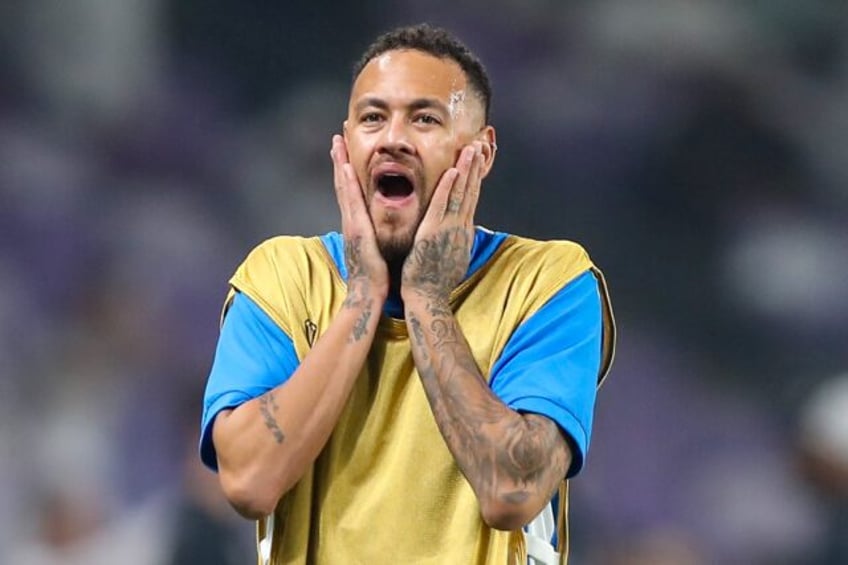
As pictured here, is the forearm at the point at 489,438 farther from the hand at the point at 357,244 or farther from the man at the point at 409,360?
the hand at the point at 357,244

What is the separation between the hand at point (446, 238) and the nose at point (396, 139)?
0.24ft

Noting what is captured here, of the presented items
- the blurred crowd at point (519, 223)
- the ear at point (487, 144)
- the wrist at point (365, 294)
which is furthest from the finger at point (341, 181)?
the blurred crowd at point (519, 223)

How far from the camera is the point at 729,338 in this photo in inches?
137

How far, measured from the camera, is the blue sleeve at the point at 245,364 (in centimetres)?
195

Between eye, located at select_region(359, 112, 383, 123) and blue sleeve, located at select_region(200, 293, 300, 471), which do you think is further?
eye, located at select_region(359, 112, 383, 123)

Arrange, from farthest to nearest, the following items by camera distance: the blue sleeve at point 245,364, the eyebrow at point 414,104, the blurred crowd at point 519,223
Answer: the blurred crowd at point 519,223
the eyebrow at point 414,104
the blue sleeve at point 245,364

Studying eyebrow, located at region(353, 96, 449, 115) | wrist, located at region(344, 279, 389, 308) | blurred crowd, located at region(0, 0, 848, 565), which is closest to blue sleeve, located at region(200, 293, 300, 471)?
wrist, located at region(344, 279, 389, 308)

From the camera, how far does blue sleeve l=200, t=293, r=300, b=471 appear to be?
195cm

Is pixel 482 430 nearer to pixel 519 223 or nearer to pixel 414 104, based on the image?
pixel 414 104

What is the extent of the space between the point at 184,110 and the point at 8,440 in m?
0.93

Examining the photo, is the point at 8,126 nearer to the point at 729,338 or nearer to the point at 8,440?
the point at 8,440

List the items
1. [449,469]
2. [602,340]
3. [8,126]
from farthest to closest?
[8,126] → [602,340] → [449,469]

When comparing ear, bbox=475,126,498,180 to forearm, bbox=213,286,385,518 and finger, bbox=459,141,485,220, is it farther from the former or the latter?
forearm, bbox=213,286,385,518

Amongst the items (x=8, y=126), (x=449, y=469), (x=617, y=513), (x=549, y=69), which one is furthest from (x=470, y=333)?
(x=8, y=126)
